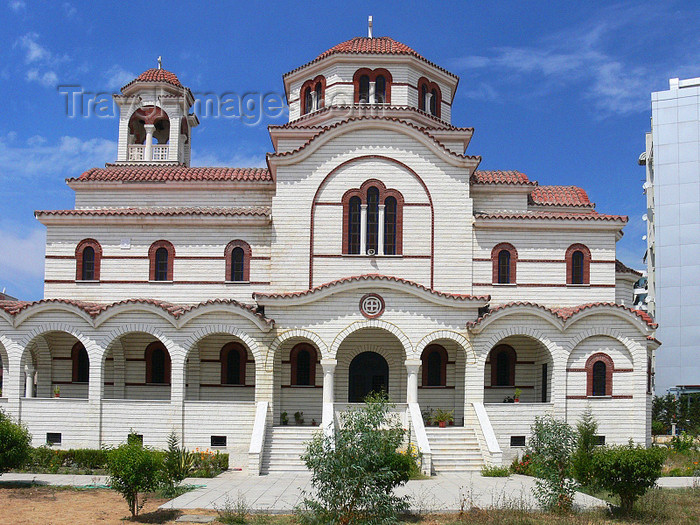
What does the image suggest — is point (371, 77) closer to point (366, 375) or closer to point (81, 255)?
point (366, 375)

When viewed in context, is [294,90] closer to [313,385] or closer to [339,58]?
[339,58]

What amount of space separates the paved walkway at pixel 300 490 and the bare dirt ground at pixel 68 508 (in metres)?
0.91

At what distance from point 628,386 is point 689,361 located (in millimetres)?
34030

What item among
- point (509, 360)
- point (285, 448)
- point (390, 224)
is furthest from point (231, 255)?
point (509, 360)

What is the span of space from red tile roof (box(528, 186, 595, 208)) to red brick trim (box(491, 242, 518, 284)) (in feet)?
9.77

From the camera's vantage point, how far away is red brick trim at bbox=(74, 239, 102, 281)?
3061cm

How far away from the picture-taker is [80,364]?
30.0 metres

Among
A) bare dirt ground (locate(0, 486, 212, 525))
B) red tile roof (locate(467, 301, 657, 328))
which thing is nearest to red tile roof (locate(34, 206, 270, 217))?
red tile roof (locate(467, 301, 657, 328))

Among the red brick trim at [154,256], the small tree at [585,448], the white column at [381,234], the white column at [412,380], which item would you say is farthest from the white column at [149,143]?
A: the small tree at [585,448]

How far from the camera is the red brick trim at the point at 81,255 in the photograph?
30609 mm

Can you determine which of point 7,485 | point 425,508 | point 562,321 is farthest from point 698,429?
point 7,485

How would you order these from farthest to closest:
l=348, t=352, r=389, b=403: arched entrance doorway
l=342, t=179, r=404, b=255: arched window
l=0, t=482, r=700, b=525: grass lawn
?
l=342, t=179, r=404, b=255: arched window, l=348, t=352, r=389, b=403: arched entrance doorway, l=0, t=482, r=700, b=525: grass lawn

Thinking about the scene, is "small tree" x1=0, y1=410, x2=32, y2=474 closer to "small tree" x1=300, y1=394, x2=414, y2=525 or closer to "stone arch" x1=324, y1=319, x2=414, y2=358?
"small tree" x1=300, y1=394, x2=414, y2=525

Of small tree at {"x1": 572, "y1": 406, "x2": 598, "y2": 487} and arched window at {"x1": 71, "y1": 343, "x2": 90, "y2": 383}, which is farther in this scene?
arched window at {"x1": 71, "y1": 343, "x2": 90, "y2": 383}
